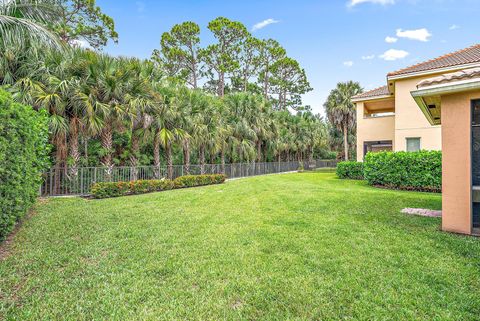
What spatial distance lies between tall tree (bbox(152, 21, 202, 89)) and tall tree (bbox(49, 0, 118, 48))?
7757 mm

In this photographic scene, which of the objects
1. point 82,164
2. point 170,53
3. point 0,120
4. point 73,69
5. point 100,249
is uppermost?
point 170,53

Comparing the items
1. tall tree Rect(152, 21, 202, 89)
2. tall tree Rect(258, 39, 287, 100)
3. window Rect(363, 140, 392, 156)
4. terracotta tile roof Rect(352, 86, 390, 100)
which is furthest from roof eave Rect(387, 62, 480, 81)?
tall tree Rect(258, 39, 287, 100)

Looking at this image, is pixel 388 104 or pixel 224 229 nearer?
pixel 224 229

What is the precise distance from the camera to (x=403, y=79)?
601 inches

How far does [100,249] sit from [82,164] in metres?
10.9

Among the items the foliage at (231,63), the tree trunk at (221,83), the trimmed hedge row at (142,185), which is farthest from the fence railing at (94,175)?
the tree trunk at (221,83)

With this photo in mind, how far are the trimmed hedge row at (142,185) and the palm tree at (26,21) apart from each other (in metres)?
5.82

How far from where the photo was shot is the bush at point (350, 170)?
18047 millimetres

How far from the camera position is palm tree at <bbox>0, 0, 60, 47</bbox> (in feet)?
24.0

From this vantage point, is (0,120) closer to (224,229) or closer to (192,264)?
(192,264)

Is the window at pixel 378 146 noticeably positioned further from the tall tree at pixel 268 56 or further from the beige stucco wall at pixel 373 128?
the tall tree at pixel 268 56

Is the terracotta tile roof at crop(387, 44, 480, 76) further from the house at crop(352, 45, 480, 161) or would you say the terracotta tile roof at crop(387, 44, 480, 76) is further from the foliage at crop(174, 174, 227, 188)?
the foliage at crop(174, 174, 227, 188)

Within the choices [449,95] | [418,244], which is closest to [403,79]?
[449,95]

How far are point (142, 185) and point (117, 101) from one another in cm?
419
